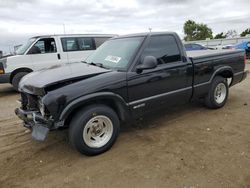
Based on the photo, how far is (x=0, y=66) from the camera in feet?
27.5

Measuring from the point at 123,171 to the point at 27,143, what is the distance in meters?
1.99

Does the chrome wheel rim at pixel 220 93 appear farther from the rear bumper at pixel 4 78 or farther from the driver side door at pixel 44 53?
the rear bumper at pixel 4 78

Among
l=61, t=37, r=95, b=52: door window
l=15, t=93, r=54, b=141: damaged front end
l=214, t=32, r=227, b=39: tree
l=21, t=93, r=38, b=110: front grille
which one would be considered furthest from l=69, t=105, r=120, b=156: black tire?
l=214, t=32, r=227, b=39: tree

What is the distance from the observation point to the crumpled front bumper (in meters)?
3.48

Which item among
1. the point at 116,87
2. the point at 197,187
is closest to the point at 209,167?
the point at 197,187

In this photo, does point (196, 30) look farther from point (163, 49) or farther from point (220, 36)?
point (163, 49)

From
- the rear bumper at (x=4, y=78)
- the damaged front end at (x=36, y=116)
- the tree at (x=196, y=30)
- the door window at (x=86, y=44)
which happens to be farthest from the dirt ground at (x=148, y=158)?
the tree at (x=196, y=30)

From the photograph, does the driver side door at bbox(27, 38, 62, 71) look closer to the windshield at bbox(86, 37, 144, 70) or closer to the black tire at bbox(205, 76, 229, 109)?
the windshield at bbox(86, 37, 144, 70)

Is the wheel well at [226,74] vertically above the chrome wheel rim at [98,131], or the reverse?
the wheel well at [226,74]

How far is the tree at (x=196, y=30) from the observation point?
53.9 m

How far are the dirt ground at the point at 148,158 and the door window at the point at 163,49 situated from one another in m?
1.34

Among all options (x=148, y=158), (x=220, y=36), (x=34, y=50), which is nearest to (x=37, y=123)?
(x=148, y=158)

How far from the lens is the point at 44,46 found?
9195mm

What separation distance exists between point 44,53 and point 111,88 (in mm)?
6210
